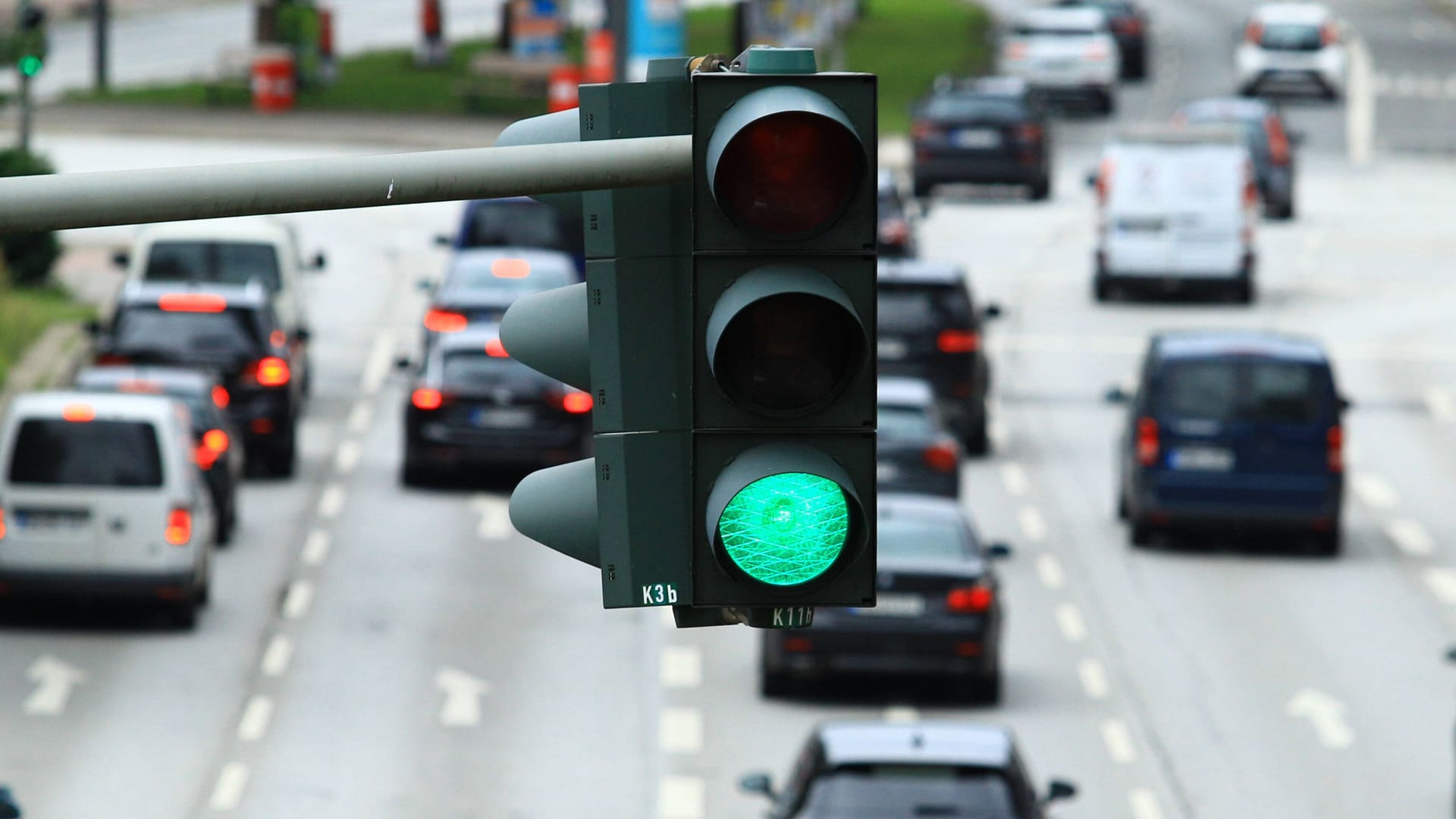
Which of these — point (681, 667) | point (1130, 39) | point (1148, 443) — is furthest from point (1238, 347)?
point (1130, 39)

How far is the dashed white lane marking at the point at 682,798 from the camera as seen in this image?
1795 centimetres

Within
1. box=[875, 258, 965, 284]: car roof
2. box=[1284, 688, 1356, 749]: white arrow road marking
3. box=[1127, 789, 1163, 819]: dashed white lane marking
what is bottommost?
box=[1284, 688, 1356, 749]: white arrow road marking

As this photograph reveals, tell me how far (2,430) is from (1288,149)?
102 ft

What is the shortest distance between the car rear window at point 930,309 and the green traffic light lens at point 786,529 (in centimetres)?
2507

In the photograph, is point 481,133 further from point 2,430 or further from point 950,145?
point 2,430

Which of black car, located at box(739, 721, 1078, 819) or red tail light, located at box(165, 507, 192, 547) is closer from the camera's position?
black car, located at box(739, 721, 1078, 819)

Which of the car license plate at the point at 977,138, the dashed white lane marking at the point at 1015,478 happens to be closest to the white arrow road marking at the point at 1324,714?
the dashed white lane marking at the point at 1015,478

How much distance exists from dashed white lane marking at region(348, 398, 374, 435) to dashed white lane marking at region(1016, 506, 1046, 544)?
7.05 m

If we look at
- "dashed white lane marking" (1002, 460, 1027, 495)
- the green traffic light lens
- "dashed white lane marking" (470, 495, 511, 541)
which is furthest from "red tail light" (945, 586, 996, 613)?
the green traffic light lens

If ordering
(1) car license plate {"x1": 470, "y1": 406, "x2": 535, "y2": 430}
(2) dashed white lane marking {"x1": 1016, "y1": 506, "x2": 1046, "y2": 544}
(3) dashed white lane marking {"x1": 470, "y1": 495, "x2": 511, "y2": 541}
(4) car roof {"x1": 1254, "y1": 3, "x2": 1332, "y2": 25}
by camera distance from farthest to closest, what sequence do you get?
(4) car roof {"x1": 1254, "y1": 3, "x2": 1332, "y2": 25}
(1) car license plate {"x1": 470, "y1": 406, "x2": 535, "y2": 430}
(2) dashed white lane marking {"x1": 1016, "y1": 506, "x2": 1046, "y2": 544}
(3) dashed white lane marking {"x1": 470, "y1": 495, "x2": 511, "y2": 541}

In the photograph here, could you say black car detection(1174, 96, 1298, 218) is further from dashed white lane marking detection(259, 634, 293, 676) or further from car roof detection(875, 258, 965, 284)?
dashed white lane marking detection(259, 634, 293, 676)

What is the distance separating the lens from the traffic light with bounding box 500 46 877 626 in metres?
4.57

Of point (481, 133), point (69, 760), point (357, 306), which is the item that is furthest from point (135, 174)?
point (481, 133)

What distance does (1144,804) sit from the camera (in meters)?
18.4
